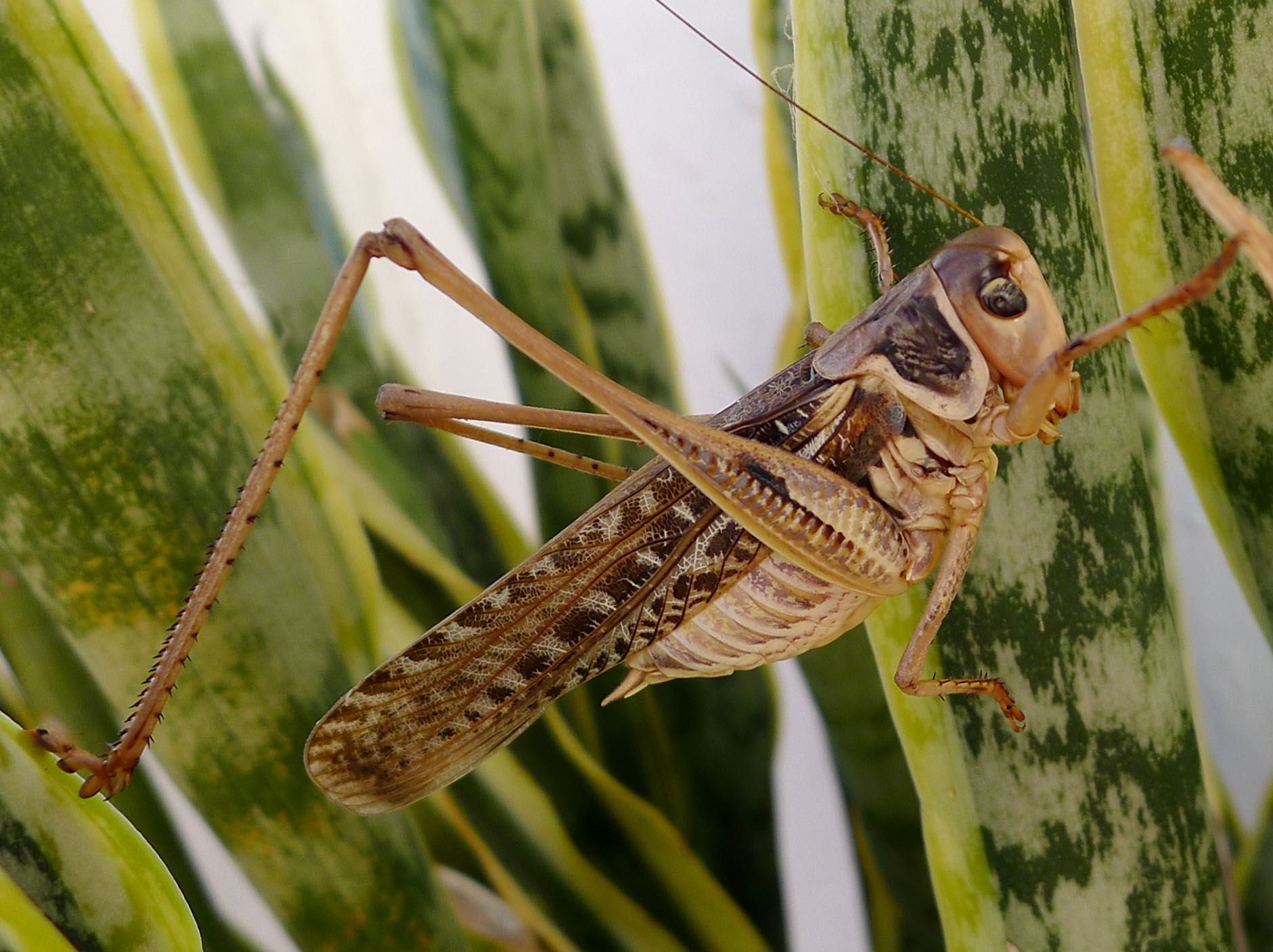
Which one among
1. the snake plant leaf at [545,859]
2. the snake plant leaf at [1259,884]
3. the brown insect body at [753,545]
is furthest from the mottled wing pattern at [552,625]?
the snake plant leaf at [1259,884]

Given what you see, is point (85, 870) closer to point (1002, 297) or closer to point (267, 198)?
point (1002, 297)

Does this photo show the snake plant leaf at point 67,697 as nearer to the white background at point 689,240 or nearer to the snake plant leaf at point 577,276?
the snake plant leaf at point 577,276

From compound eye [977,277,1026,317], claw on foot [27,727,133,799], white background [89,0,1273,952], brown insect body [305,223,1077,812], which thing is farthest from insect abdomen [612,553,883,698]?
white background [89,0,1273,952]

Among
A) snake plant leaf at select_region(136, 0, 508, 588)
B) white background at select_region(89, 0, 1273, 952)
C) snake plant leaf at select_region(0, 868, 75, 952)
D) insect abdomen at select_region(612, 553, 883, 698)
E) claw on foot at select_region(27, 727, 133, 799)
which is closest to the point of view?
snake plant leaf at select_region(0, 868, 75, 952)

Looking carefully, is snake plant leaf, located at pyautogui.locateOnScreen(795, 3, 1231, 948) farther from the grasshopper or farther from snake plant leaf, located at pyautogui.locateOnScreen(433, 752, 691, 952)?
snake plant leaf, located at pyautogui.locateOnScreen(433, 752, 691, 952)

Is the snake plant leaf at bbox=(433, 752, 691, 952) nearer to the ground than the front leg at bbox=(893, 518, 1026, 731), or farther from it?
nearer to the ground

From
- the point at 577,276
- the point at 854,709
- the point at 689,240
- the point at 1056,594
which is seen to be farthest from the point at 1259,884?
the point at 689,240

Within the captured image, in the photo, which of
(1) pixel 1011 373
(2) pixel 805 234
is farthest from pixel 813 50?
(1) pixel 1011 373
